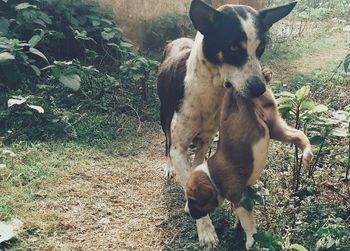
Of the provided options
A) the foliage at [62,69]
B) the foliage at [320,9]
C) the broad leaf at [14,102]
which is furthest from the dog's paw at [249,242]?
the foliage at [320,9]

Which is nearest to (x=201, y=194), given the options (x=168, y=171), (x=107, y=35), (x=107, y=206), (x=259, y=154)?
(x=259, y=154)

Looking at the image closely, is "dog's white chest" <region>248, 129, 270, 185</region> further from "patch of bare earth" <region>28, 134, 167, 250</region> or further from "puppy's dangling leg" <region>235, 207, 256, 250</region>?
"patch of bare earth" <region>28, 134, 167, 250</region>

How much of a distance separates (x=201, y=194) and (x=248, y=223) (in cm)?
32

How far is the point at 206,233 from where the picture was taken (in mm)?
2998

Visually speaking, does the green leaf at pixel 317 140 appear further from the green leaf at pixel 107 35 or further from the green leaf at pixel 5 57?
the green leaf at pixel 107 35

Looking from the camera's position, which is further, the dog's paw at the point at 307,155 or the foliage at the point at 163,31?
the foliage at the point at 163,31

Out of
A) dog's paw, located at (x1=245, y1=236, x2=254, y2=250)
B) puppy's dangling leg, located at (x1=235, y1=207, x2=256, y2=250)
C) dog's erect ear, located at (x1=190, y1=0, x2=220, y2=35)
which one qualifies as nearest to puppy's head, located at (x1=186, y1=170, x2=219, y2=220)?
puppy's dangling leg, located at (x1=235, y1=207, x2=256, y2=250)

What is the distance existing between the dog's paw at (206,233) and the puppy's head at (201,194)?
0.33 meters

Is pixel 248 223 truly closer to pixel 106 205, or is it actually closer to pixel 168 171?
pixel 106 205

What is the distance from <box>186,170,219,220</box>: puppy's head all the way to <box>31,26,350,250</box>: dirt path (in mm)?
488

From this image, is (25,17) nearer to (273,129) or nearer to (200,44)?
(200,44)

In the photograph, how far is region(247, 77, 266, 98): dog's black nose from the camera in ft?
9.27

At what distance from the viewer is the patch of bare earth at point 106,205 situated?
10.1ft

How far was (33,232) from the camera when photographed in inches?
121
